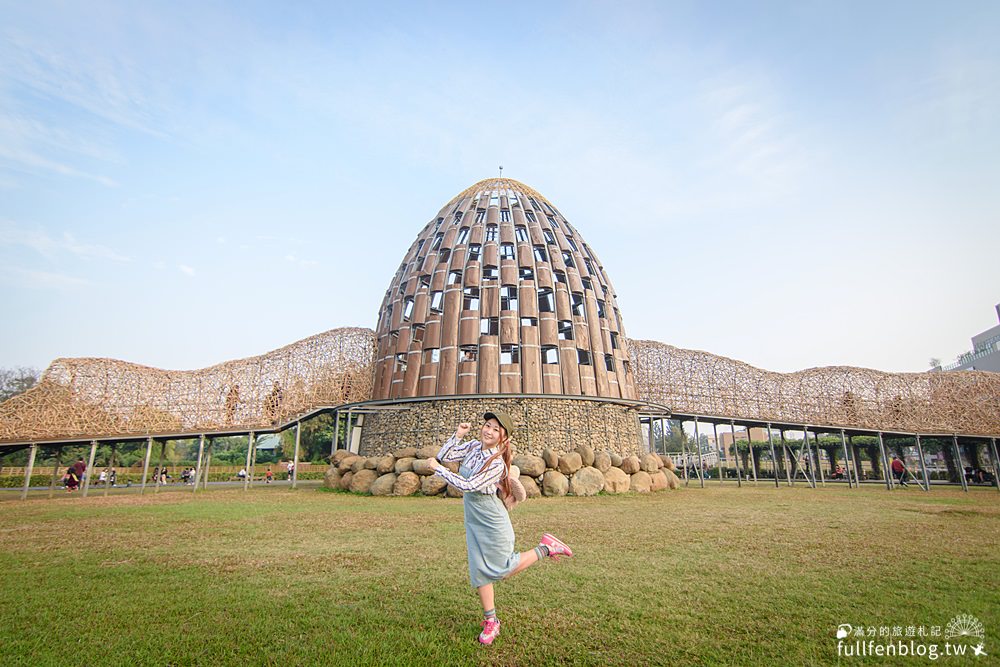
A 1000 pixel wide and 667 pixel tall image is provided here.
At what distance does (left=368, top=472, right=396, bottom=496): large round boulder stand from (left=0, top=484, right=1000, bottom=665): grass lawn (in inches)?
307

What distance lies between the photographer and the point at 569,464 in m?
19.5

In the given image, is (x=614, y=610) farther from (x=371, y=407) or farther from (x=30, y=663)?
(x=371, y=407)

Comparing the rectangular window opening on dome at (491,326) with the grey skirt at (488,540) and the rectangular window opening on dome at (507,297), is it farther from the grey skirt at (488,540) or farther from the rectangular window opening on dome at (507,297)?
the grey skirt at (488,540)

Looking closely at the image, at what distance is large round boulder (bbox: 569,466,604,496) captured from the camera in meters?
19.1

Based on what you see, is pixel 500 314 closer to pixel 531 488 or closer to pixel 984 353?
pixel 531 488

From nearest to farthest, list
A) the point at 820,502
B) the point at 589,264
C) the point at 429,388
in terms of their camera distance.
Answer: the point at 820,502, the point at 429,388, the point at 589,264

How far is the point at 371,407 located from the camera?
24.9 meters

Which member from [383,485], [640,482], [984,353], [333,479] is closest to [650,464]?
[640,482]

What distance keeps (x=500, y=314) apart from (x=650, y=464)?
10.2 metres

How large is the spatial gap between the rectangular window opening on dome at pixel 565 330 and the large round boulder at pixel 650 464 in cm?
707

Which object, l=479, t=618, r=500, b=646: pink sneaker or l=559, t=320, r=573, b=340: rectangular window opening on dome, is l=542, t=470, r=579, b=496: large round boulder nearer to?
l=559, t=320, r=573, b=340: rectangular window opening on dome

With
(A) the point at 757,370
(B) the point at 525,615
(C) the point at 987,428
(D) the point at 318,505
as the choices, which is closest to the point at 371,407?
(D) the point at 318,505

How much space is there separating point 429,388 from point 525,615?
19.9 m

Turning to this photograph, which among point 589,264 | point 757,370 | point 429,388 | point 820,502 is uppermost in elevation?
point 589,264
